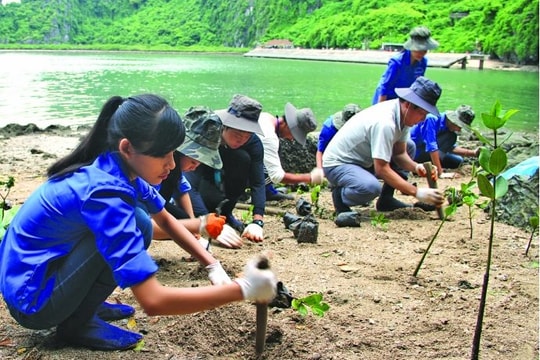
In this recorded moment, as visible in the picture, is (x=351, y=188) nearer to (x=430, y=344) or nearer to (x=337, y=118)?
(x=337, y=118)

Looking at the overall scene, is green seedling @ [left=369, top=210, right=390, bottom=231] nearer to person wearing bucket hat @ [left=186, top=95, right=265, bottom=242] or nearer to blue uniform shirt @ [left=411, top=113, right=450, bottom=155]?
person wearing bucket hat @ [left=186, top=95, right=265, bottom=242]

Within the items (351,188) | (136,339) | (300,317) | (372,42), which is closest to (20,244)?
(136,339)

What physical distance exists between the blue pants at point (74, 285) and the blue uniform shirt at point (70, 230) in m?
0.03

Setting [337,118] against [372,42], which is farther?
[372,42]

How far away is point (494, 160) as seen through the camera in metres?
1.78

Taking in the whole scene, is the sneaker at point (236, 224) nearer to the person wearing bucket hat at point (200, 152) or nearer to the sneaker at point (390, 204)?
the person wearing bucket hat at point (200, 152)

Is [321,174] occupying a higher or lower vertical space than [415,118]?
lower

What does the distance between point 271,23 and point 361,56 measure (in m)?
64.0

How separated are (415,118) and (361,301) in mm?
1920

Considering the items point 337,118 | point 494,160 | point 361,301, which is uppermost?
point 494,160

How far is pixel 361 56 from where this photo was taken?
56.1 meters

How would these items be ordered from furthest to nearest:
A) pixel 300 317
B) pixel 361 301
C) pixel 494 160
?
pixel 361 301 → pixel 300 317 → pixel 494 160

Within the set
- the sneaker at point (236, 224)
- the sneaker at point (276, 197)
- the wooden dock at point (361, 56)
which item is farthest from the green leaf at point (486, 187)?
the wooden dock at point (361, 56)

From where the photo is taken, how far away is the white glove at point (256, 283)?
1.78m
